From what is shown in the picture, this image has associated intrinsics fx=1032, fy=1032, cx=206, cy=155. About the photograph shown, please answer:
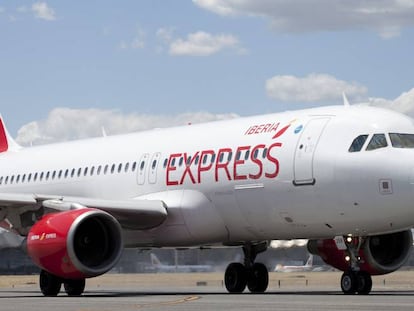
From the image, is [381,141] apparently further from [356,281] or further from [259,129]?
[259,129]

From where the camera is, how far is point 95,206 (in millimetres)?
27828

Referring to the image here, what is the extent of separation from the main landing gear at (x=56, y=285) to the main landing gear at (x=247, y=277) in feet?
14.4

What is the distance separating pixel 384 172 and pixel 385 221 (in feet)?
4.09

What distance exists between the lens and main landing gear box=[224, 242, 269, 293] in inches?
1172

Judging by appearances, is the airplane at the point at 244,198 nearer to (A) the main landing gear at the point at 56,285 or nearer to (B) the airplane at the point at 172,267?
(A) the main landing gear at the point at 56,285

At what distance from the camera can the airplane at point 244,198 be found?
25.0 metres

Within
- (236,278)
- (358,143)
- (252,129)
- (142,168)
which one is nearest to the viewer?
(358,143)

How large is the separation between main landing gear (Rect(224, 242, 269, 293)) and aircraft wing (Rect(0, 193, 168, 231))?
2671 mm

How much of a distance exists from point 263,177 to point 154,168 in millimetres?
4529

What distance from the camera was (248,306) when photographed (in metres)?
20.0

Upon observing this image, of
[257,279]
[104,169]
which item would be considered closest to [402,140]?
[257,279]

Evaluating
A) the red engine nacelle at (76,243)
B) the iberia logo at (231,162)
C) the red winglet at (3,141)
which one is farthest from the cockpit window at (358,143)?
the red winglet at (3,141)

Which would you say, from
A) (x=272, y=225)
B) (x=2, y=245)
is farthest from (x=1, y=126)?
(x=272, y=225)

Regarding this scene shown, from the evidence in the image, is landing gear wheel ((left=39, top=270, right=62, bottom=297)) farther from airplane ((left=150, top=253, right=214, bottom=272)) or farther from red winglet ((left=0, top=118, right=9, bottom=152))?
airplane ((left=150, top=253, right=214, bottom=272))
